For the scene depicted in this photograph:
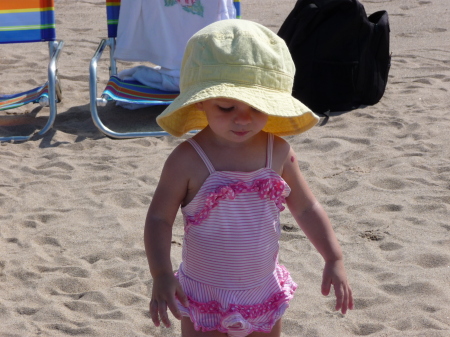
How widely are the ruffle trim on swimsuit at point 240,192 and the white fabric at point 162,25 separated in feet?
11.4

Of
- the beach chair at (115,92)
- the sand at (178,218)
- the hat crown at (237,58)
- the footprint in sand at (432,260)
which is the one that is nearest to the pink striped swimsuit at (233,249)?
the hat crown at (237,58)

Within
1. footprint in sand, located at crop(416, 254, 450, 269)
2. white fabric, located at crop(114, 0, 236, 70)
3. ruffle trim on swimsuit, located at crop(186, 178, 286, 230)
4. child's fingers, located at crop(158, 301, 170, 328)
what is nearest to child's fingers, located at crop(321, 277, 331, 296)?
ruffle trim on swimsuit, located at crop(186, 178, 286, 230)

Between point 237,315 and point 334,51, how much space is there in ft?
12.0

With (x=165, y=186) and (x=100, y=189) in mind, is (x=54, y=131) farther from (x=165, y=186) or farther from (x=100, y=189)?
(x=165, y=186)

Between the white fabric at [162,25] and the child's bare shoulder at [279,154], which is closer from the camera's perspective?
the child's bare shoulder at [279,154]

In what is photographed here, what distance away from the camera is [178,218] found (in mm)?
3627

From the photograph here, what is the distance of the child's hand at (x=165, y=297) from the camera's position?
5.76 ft

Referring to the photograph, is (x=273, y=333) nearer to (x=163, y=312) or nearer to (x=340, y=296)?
(x=340, y=296)

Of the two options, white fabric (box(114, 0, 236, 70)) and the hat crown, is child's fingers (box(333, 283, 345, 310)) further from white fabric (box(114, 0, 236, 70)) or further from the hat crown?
white fabric (box(114, 0, 236, 70))

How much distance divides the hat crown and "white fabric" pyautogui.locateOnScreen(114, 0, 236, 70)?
343cm

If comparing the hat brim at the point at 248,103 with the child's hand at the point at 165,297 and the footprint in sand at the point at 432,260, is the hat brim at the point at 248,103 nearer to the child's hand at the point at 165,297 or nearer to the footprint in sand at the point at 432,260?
the child's hand at the point at 165,297

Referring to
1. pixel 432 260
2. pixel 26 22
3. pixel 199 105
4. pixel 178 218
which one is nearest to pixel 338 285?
pixel 199 105

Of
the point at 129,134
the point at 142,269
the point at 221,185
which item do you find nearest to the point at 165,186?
the point at 221,185

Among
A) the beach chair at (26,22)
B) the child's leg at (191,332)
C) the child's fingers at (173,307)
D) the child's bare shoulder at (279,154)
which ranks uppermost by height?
the child's bare shoulder at (279,154)
